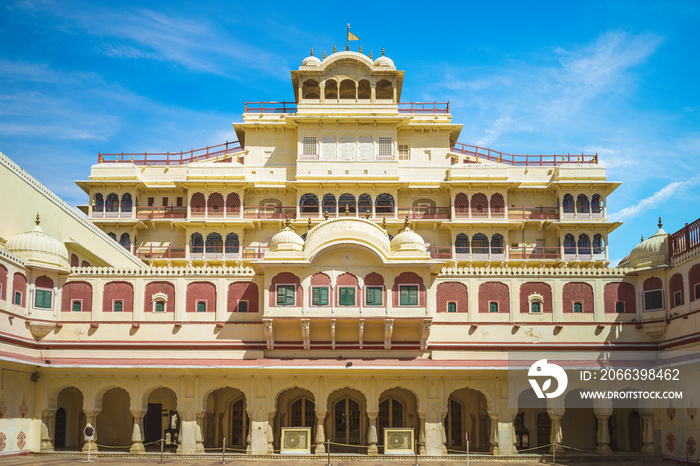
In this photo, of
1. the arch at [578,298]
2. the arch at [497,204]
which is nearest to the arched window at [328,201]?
the arch at [497,204]

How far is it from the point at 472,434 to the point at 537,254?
54.6ft

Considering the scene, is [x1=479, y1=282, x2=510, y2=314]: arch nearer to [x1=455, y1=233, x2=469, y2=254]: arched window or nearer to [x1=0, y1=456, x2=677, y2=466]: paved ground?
[x1=0, y1=456, x2=677, y2=466]: paved ground

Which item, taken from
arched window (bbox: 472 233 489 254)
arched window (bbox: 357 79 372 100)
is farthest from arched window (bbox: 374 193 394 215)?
arched window (bbox: 357 79 372 100)

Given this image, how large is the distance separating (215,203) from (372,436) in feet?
73.1

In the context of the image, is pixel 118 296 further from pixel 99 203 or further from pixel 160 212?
pixel 99 203

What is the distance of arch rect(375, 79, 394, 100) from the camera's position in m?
55.4

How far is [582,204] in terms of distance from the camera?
5403cm

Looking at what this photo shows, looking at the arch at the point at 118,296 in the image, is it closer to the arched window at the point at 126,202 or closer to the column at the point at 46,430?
the column at the point at 46,430

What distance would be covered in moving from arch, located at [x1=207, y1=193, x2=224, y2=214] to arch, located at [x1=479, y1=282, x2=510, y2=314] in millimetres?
20565

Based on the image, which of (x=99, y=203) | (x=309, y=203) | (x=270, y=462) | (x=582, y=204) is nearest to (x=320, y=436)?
(x=270, y=462)

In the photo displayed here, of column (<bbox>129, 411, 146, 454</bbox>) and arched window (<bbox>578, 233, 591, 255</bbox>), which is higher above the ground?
arched window (<bbox>578, 233, 591, 255</bbox>)

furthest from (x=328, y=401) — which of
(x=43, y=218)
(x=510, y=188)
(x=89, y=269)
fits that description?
(x=510, y=188)

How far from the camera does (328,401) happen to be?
40.9m

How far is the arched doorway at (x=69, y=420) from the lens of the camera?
132 feet
